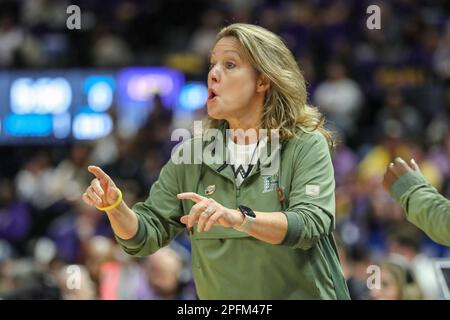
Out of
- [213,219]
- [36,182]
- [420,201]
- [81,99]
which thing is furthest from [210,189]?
[81,99]

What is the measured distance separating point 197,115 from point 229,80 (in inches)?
317

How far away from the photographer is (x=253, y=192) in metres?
4.17

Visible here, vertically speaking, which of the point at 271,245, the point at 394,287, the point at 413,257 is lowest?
the point at 413,257

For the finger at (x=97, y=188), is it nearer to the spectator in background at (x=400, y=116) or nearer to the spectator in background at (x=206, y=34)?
the spectator in background at (x=400, y=116)

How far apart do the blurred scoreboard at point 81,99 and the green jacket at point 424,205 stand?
8.82 metres

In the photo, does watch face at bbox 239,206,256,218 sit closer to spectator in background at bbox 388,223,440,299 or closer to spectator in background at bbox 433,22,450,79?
spectator in background at bbox 388,223,440,299

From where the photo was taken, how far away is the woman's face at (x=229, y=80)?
425 centimetres

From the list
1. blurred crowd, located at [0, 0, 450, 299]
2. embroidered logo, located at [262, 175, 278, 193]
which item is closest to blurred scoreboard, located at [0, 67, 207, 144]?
blurred crowd, located at [0, 0, 450, 299]

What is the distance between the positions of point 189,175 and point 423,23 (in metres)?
9.98

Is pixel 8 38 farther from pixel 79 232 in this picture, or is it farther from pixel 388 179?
pixel 388 179

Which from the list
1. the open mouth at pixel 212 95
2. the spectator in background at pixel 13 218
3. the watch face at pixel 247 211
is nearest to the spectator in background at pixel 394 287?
the open mouth at pixel 212 95

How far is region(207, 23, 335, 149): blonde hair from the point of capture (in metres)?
4.21
